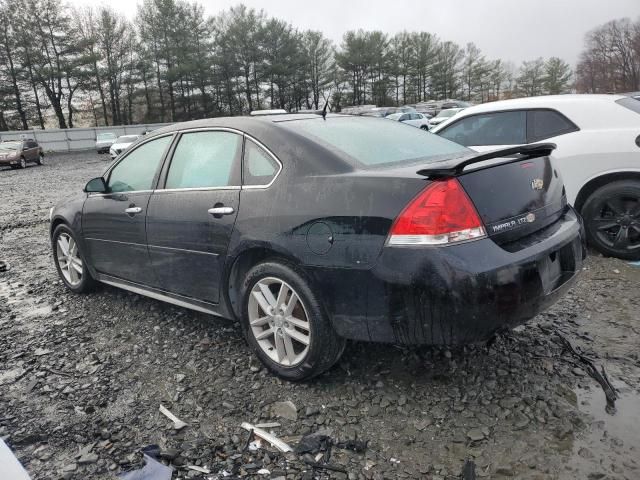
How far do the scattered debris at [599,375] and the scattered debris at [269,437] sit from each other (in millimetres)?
1659

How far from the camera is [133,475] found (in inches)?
91.3

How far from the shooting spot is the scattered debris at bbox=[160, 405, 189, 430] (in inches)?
106

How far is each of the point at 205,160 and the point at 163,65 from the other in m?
57.0

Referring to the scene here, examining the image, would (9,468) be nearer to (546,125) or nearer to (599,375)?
(599,375)

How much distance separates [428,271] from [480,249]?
0.27 meters

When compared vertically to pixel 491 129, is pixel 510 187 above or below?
below

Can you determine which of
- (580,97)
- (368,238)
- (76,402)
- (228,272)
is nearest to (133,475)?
(76,402)

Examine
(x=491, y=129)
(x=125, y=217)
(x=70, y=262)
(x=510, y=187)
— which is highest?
(x=491, y=129)

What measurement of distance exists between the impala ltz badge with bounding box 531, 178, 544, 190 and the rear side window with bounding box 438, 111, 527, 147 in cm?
302

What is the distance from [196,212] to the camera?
3.31 meters

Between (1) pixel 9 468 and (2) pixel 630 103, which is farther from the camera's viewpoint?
(2) pixel 630 103

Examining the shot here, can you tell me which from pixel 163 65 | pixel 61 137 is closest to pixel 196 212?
pixel 61 137

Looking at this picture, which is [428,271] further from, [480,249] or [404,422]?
[404,422]

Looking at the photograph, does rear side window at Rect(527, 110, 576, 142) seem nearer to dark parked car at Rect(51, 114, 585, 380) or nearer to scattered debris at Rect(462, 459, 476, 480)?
dark parked car at Rect(51, 114, 585, 380)
